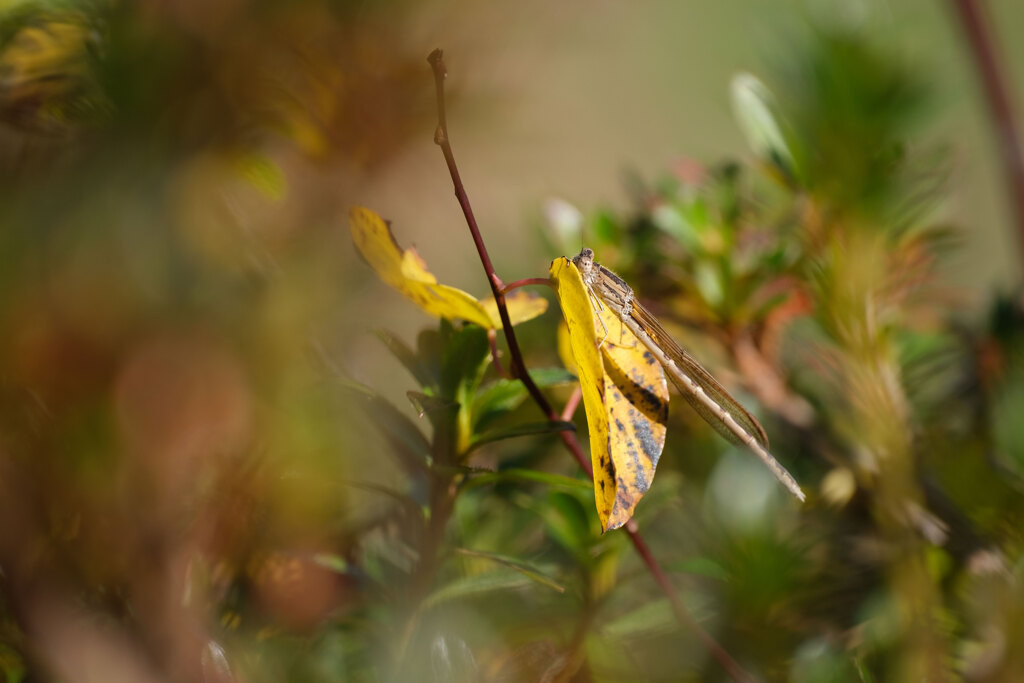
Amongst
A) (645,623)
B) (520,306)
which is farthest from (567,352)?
(645,623)

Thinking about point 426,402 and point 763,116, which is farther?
point 763,116

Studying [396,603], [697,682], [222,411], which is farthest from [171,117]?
[697,682]

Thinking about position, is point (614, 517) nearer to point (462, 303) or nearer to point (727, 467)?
point (462, 303)

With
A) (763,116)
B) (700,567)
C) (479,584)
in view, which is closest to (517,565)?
(479,584)

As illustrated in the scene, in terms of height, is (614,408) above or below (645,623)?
above

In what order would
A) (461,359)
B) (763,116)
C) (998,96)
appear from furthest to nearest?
(763,116)
(461,359)
(998,96)

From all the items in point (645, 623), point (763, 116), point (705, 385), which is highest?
point (763, 116)

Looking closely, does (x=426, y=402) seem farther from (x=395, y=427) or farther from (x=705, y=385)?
(x=705, y=385)

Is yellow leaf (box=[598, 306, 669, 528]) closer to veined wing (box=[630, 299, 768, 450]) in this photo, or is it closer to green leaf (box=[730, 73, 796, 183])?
veined wing (box=[630, 299, 768, 450])

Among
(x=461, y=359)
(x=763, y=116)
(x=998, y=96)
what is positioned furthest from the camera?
(x=763, y=116)
